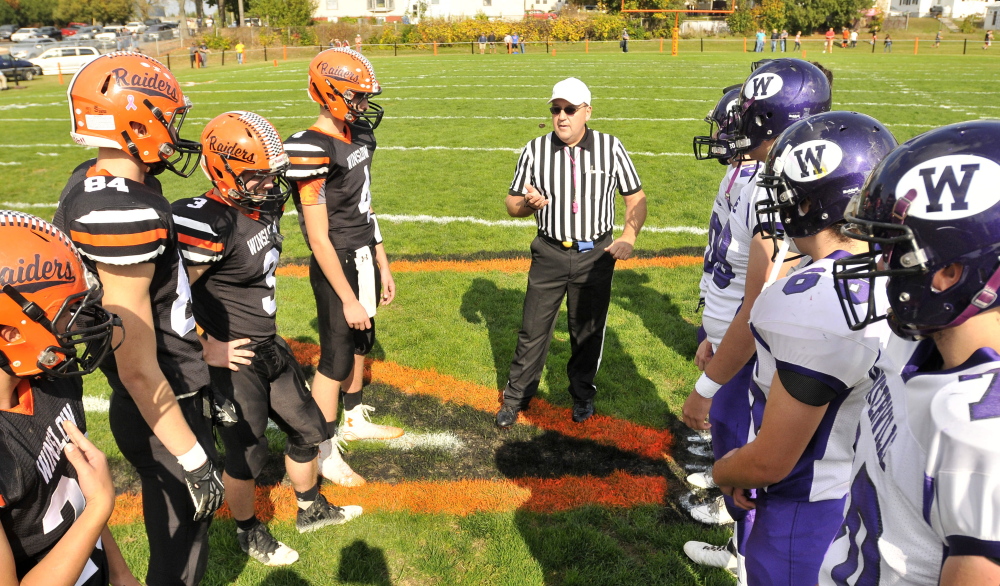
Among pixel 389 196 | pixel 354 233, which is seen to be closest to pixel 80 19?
pixel 389 196

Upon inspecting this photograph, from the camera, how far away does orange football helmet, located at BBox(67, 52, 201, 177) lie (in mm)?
2438

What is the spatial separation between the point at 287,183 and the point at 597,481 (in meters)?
2.45

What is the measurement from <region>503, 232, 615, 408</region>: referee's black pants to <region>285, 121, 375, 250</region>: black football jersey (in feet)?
3.83

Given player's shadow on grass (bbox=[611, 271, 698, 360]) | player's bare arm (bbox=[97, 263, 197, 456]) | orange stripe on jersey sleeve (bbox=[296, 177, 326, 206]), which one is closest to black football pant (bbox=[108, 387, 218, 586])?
player's bare arm (bbox=[97, 263, 197, 456])

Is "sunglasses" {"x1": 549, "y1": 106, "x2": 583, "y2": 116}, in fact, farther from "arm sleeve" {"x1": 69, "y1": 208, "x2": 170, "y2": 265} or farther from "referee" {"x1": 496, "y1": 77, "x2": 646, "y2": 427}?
"arm sleeve" {"x1": 69, "y1": 208, "x2": 170, "y2": 265}

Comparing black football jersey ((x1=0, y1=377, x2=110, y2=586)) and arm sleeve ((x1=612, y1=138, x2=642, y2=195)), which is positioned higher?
arm sleeve ((x1=612, y1=138, x2=642, y2=195))

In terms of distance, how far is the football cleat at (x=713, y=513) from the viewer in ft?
12.3

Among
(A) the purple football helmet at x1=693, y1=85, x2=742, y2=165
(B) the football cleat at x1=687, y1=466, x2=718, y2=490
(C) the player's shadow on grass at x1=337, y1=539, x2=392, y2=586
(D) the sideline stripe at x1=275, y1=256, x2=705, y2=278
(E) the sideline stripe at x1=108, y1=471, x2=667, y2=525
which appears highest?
(A) the purple football helmet at x1=693, y1=85, x2=742, y2=165

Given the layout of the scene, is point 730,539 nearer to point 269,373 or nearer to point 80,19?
point 269,373

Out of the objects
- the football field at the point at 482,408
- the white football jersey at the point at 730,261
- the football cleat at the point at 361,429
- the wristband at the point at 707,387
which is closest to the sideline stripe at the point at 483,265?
the football field at the point at 482,408

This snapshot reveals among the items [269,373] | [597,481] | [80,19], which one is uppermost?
[80,19]

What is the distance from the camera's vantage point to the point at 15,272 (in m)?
1.74

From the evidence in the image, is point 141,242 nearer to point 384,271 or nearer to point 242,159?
point 242,159

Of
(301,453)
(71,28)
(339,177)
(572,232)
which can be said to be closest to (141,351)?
(301,453)
